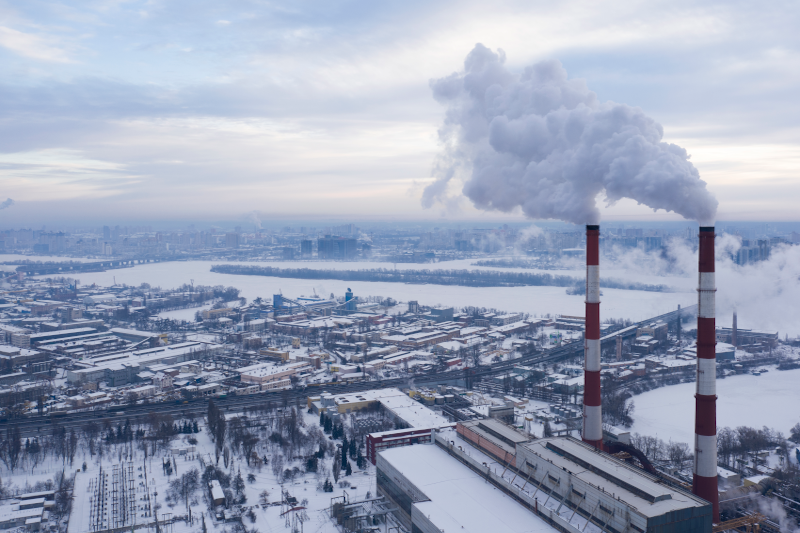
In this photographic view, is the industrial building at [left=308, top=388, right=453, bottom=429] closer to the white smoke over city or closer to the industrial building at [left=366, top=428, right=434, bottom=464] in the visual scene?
the industrial building at [left=366, top=428, right=434, bottom=464]

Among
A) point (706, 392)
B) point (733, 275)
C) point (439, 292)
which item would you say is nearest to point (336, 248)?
point (439, 292)

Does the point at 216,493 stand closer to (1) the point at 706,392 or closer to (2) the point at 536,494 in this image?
(2) the point at 536,494

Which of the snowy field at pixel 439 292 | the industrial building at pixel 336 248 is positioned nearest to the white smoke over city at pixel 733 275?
the snowy field at pixel 439 292

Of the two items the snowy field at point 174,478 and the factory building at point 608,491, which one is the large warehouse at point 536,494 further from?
the snowy field at point 174,478

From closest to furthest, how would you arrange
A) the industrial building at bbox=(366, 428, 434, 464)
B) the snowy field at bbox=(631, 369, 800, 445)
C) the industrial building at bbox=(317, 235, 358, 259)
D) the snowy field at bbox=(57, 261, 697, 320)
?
the industrial building at bbox=(366, 428, 434, 464) < the snowy field at bbox=(631, 369, 800, 445) < the snowy field at bbox=(57, 261, 697, 320) < the industrial building at bbox=(317, 235, 358, 259)

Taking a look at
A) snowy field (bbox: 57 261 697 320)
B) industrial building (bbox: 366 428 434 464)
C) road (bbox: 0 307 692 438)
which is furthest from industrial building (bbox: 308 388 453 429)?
snowy field (bbox: 57 261 697 320)

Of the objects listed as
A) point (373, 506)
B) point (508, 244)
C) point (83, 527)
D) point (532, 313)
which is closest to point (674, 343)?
point (532, 313)
